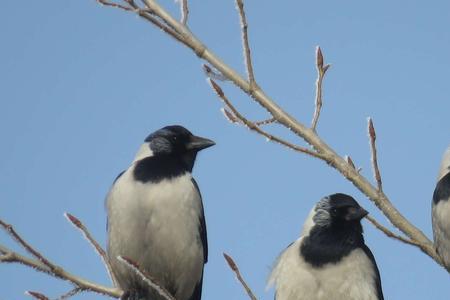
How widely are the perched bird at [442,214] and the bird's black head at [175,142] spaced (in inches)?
109

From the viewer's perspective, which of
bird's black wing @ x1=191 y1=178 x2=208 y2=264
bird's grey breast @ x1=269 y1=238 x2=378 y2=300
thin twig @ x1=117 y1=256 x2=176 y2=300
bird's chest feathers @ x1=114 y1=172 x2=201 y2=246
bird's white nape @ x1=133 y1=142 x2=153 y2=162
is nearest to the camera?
thin twig @ x1=117 y1=256 x2=176 y2=300

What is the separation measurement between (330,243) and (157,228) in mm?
1713

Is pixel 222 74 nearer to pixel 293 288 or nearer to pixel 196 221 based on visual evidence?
pixel 293 288

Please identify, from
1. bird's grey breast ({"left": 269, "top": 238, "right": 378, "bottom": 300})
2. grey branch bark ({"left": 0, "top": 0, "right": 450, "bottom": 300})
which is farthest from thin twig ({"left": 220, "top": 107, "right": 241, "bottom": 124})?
bird's grey breast ({"left": 269, "top": 238, "right": 378, "bottom": 300})

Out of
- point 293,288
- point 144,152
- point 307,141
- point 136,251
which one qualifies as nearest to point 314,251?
point 293,288

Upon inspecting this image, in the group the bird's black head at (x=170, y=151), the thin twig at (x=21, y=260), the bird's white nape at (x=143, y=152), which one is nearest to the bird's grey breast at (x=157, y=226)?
the bird's black head at (x=170, y=151)

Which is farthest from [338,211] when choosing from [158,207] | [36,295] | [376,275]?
[36,295]

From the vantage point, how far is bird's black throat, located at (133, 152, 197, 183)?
317 inches

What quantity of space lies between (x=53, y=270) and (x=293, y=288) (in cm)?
295

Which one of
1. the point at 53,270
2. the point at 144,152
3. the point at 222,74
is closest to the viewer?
the point at 222,74

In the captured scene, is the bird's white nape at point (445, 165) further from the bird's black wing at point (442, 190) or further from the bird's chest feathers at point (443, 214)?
the bird's chest feathers at point (443, 214)

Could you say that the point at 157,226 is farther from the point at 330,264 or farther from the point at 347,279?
the point at 347,279

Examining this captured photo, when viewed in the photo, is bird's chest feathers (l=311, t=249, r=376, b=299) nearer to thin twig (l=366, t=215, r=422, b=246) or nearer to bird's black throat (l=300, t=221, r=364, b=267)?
bird's black throat (l=300, t=221, r=364, b=267)

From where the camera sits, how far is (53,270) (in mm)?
4812
